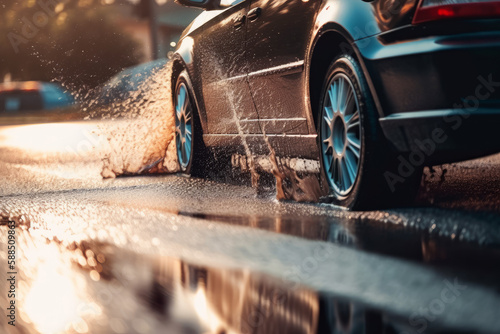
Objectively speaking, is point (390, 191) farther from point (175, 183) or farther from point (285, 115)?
point (175, 183)

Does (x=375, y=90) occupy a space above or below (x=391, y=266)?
above

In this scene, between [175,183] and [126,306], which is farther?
[175,183]

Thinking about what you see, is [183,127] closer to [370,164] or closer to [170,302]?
[370,164]

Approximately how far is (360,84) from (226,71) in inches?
89.1

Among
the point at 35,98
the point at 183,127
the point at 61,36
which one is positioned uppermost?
the point at 61,36

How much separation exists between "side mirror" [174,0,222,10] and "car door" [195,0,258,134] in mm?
76

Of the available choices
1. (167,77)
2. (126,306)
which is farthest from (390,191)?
(167,77)

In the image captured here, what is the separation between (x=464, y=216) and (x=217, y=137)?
122 inches

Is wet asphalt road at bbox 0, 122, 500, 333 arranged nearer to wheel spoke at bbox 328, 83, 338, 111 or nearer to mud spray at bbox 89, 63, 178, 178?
wheel spoke at bbox 328, 83, 338, 111

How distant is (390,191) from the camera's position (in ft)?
18.0

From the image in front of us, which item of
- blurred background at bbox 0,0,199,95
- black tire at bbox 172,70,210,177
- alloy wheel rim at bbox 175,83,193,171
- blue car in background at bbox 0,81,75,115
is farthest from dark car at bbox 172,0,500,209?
blue car in background at bbox 0,81,75,115

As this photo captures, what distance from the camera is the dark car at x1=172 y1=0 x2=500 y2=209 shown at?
15.2ft

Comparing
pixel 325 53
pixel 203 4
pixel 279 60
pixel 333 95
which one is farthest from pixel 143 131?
pixel 333 95

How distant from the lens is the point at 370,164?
5254 mm
